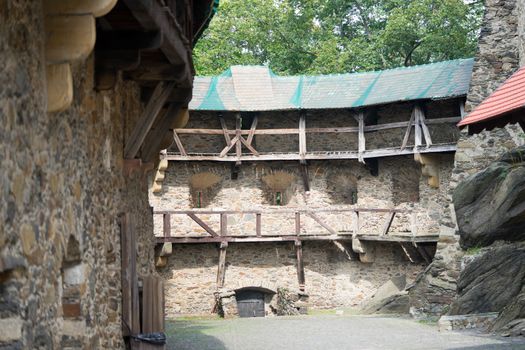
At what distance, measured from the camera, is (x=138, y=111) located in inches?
389

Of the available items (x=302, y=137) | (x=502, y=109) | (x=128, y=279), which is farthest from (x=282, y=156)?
(x=128, y=279)

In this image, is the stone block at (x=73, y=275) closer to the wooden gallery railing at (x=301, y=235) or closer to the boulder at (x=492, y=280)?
the boulder at (x=492, y=280)

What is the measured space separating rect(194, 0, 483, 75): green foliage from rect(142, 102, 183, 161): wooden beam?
21187 millimetres

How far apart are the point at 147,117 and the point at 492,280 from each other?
326 inches

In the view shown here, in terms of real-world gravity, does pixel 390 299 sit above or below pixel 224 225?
below

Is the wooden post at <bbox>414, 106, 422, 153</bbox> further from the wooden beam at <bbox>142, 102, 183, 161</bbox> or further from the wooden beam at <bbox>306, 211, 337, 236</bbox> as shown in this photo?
the wooden beam at <bbox>142, 102, 183, 161</bbox>

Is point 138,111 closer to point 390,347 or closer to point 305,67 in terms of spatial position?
point 390,347

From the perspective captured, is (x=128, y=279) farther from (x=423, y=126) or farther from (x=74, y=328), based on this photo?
(x=423, y=126)

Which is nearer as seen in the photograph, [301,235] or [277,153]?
[301,235]

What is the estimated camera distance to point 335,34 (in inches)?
1336

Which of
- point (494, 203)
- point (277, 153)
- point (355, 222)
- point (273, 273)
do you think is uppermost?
point (277, 153)

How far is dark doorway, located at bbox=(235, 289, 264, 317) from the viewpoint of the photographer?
23.1 m

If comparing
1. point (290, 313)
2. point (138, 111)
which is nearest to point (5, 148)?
point (138, 111)

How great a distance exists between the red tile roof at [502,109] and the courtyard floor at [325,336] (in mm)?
3164
